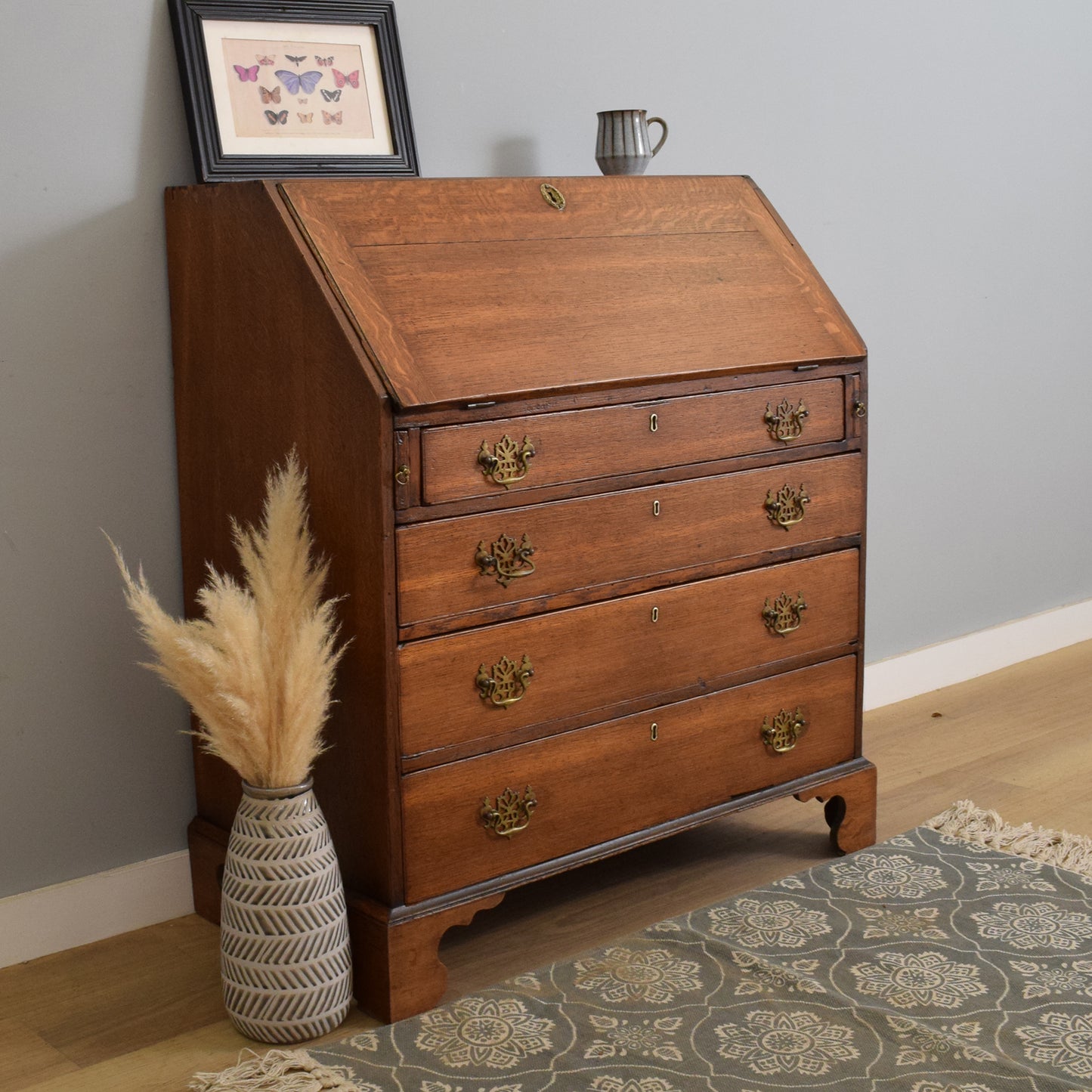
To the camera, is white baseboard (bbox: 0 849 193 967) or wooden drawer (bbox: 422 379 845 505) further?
white baseboard (bbox: 0 849 193 967)

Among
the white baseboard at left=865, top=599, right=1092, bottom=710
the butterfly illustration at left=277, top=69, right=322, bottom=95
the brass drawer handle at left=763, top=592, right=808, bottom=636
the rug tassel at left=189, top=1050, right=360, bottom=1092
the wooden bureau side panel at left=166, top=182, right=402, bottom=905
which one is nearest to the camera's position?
the rug tassel at left=189, top=1050, right=360, bottom=1092

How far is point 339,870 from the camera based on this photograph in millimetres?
2045

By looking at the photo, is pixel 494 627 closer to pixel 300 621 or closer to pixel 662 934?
pixel 300 621

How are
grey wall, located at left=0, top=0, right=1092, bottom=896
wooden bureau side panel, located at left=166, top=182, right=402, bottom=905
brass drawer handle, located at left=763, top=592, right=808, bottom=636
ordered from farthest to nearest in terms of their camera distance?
brass drawer handle, located at left=763, top=592, right=808, bottom=636
grey wall, located at left=0, top=0, right=1092, bottom=896
wooden bureau side panel, located at left=166, top=182, right=402, bottom=905

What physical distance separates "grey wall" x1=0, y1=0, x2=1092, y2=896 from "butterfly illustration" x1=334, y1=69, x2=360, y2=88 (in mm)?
138

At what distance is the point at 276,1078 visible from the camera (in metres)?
1.85

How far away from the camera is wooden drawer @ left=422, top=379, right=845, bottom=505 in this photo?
196 centimetres

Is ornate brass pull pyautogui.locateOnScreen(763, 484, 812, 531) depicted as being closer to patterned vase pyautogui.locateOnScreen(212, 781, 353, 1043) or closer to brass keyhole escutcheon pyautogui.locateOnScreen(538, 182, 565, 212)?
brass keyhole escutcheon pyautogui.locateOnScreen(538, 182, 565, 212)

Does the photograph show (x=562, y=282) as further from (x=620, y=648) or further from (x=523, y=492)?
(x=620, y=648)

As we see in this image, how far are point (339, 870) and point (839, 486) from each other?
109 cm

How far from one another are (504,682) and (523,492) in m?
0.28

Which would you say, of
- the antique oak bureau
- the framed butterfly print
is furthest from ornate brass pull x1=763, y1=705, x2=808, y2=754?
the framed butterfly print

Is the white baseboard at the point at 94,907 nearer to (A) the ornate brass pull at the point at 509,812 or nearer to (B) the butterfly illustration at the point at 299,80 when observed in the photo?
(A) the ornate brass pull at the point at 509,812

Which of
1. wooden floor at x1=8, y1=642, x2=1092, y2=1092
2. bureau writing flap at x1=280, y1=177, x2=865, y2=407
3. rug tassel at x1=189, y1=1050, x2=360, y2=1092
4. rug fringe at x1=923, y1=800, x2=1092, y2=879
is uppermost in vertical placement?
bureau writing flap at x1=280, y1=177, x2=865, y2=407
